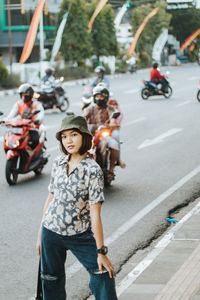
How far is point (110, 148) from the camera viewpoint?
33.7 ft

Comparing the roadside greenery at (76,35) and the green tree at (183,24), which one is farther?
the green tree at (183,24)

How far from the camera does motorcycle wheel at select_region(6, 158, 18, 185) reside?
10.6 meters

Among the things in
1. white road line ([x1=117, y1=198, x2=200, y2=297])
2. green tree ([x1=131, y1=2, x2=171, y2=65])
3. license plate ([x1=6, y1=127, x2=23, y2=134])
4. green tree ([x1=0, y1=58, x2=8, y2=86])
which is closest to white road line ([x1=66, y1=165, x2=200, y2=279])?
white road line ([x1=117, y1=198, x2=200, y2=297])

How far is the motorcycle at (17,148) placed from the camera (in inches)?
420

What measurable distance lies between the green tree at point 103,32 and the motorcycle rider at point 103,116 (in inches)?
1843

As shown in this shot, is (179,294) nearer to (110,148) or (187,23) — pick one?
(110,148)

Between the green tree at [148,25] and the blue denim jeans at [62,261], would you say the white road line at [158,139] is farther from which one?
the green tree at [148,25]

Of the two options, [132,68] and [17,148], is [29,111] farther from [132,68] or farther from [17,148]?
[132,68]

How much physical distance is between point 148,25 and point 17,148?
6620 cm

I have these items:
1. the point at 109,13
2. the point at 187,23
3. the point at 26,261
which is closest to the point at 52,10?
the point at 109,13

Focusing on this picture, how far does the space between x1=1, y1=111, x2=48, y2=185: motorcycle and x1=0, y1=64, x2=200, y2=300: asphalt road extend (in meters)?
0.23

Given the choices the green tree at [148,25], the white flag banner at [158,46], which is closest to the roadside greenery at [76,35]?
the white flag banner at [158,46]

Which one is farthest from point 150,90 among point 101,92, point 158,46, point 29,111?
point 158,46

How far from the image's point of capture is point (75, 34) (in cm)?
5081
